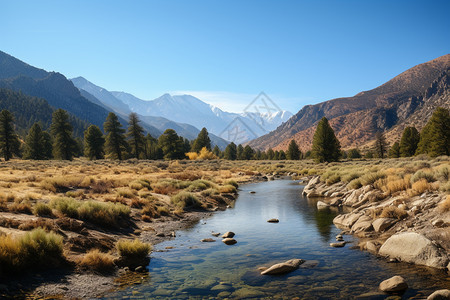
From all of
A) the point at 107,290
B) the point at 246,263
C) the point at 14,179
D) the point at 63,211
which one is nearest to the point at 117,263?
the point at 107,290

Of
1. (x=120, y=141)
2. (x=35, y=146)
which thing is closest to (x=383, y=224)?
(x=120, y=141)

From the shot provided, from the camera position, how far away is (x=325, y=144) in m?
62.7

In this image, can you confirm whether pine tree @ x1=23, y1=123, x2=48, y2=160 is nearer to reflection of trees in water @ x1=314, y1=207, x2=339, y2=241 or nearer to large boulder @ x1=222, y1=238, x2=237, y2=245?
reflection of trees in water @ x1=314, y1=207, x2=339, y2=241

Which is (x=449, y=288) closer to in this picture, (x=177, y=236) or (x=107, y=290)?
(x=107, y=290)

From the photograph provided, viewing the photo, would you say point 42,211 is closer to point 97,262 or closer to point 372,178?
point 97,262

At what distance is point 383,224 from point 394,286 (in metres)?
6.64

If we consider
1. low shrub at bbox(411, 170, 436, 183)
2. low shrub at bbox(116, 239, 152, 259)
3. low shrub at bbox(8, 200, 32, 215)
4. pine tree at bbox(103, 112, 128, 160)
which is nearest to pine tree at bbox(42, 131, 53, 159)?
pine tree at bbox(103, 112, 128, 160)

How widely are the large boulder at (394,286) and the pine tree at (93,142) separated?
242 ft

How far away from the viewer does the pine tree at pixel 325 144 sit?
62.3 m

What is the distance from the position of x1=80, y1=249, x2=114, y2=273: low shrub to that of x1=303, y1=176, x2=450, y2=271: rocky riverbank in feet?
33.4

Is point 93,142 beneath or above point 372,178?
above

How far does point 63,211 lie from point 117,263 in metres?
5.76

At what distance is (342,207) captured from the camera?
867 inches

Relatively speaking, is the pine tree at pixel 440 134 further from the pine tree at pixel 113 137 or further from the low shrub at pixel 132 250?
the pine tree at pixel 113 137
